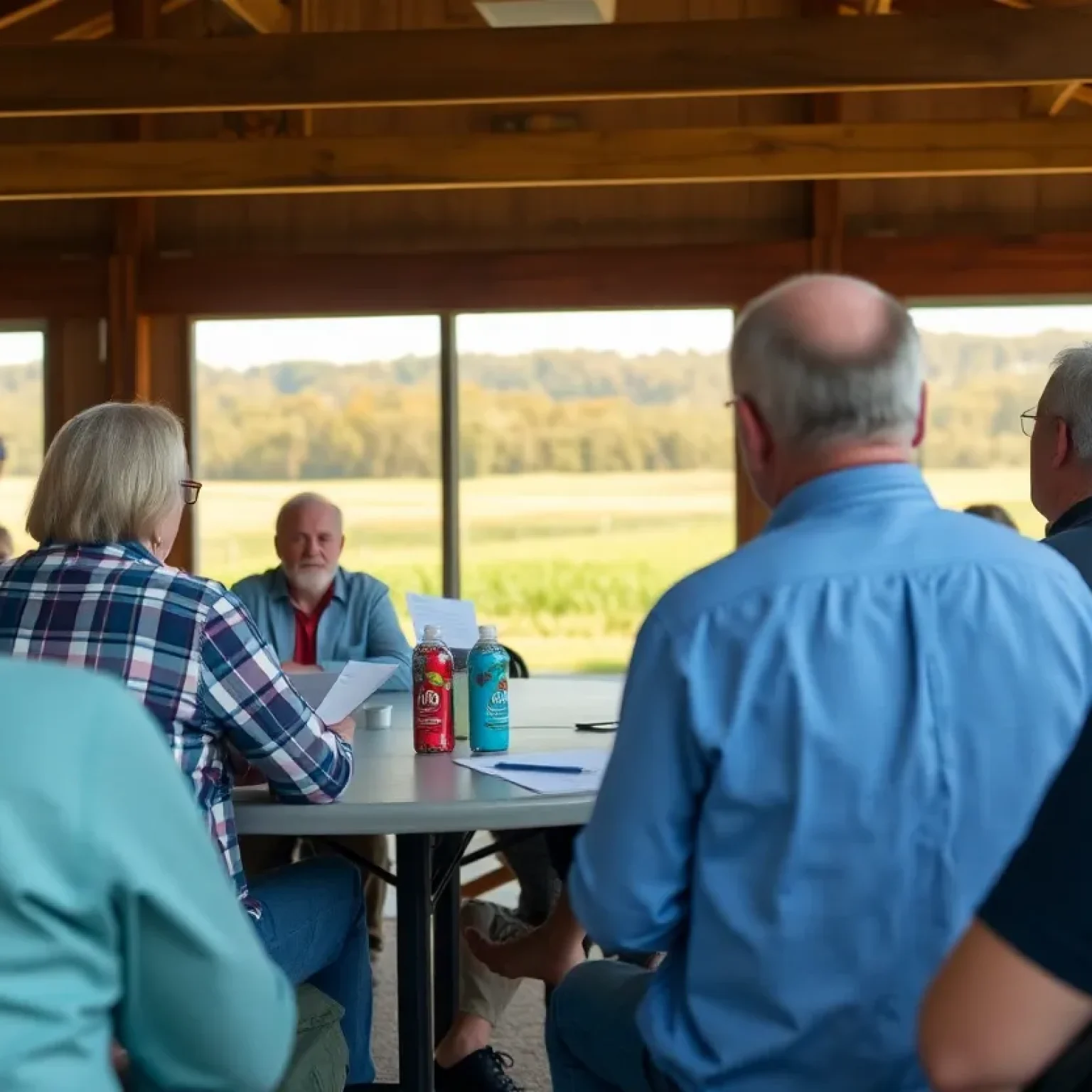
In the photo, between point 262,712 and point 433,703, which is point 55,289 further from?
point 262,712

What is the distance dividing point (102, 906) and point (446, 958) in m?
2.59

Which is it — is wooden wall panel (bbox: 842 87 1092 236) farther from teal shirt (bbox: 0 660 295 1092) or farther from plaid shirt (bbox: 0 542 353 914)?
teal shirt (bbox: 0 660 295 1092)

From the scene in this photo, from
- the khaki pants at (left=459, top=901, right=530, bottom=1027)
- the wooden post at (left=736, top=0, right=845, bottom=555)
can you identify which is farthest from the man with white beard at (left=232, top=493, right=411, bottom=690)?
the wooden post at (left=736, top=0, right=845, bottom=555)

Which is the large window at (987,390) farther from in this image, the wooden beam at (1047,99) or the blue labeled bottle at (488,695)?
the blue labeled bottle at (488,695)

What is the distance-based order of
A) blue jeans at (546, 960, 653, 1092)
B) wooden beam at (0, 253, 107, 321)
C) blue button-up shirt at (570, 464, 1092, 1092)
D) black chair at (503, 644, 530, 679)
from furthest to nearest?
1. wooden beam at (0, 253, 107, 321)
2. black chair at (503, 644, 530, 679)
3. blue jeans at (546, 960, 653, 1092)
4. blue button-up shirt at (570, 464, 1092, 1092)

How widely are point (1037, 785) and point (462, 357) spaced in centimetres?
778

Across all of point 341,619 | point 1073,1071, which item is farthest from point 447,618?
point 1073,1071

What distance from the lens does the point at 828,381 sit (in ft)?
5.66

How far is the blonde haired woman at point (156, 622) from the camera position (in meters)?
2.31

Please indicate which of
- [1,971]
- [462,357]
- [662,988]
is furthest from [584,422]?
[1,971]

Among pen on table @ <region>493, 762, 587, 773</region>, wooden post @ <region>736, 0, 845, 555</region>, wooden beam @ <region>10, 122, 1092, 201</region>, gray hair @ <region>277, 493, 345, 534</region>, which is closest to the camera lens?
pen on table @ <region>493, 762, 587, 773</region>

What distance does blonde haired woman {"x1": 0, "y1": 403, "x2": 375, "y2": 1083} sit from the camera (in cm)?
231

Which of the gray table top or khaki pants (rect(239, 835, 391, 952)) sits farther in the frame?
khaki pants (rect(239, 835, 391, 952))

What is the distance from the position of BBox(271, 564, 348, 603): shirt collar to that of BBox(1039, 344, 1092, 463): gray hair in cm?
256
